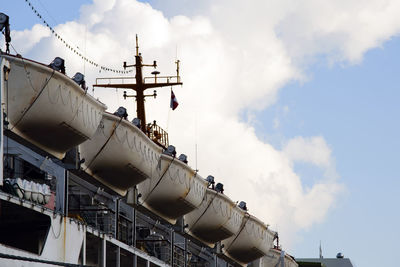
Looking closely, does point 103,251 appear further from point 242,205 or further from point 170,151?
point 242,205

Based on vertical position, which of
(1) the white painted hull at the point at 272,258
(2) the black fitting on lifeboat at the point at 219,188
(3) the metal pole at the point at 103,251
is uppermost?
(1) the white painted hull at the point at 272,258

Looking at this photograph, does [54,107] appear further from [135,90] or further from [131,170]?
[135,90]

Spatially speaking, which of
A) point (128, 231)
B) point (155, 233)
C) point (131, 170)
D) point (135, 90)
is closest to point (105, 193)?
point (131, 170)

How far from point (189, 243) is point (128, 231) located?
13.8 metres

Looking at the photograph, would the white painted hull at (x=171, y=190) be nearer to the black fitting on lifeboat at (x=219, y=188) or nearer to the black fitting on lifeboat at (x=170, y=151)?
the black fitting on lifeboat at (x=170, y=151)

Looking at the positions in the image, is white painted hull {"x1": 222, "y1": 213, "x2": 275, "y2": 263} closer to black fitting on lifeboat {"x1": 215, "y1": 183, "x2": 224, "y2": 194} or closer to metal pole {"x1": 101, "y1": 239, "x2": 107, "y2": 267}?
black fitting on lifeboat {"x1": 215, "y1": 183, "x2": 224, "y2": 194}

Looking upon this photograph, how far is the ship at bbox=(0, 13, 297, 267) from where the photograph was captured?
34.6 m

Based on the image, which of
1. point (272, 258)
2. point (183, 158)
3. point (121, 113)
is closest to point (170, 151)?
point (183, 158)

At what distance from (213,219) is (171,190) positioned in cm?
971

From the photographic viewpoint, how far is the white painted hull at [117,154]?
139 feet

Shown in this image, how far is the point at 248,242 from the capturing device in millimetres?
68938

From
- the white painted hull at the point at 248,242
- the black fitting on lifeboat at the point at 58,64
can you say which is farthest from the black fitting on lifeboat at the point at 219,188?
the black fitting on lifeboat at the point at 58,64

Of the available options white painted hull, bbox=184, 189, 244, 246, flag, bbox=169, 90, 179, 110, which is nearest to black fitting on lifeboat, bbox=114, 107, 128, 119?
white painted hull, bbox=184, 189, 244, 246

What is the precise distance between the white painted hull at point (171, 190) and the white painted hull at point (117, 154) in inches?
159
